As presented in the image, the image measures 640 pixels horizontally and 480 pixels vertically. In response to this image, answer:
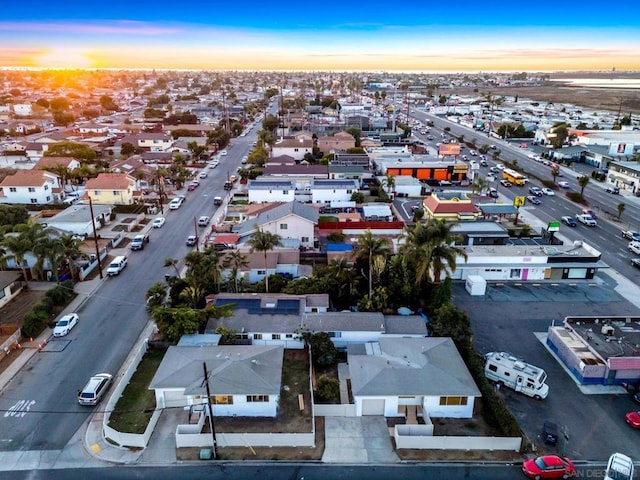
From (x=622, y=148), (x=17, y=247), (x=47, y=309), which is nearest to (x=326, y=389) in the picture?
(x=47, y=309)

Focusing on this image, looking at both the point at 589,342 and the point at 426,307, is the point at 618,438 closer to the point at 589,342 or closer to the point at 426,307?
the point at 589,342

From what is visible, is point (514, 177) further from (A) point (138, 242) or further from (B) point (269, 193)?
(A) point (138, 242)

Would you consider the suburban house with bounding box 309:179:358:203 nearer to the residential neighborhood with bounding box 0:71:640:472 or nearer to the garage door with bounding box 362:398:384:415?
the residential neighborhood with bounding box 0:71:640:472

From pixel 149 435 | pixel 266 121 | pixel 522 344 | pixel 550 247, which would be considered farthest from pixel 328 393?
pixel 266 121

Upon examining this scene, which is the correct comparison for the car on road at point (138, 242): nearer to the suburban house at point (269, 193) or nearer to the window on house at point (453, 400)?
the suburban house at point (269, 193)

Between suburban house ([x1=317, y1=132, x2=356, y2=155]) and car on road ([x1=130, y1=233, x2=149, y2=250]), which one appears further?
suburban house ([x1=317, y1=132, x2=356, y2=155])

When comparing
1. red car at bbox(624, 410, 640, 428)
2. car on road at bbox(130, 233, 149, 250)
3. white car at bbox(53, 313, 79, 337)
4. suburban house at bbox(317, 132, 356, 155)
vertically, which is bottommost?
red car at bbox(624, 410, 640, 428)

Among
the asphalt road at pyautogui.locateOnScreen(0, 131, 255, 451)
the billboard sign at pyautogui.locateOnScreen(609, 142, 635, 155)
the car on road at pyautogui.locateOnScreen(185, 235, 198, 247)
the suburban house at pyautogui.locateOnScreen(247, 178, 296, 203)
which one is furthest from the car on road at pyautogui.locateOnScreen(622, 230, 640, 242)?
the asphalt road at pyautogui.locateOnScreen(0, 131, 255, 451)
